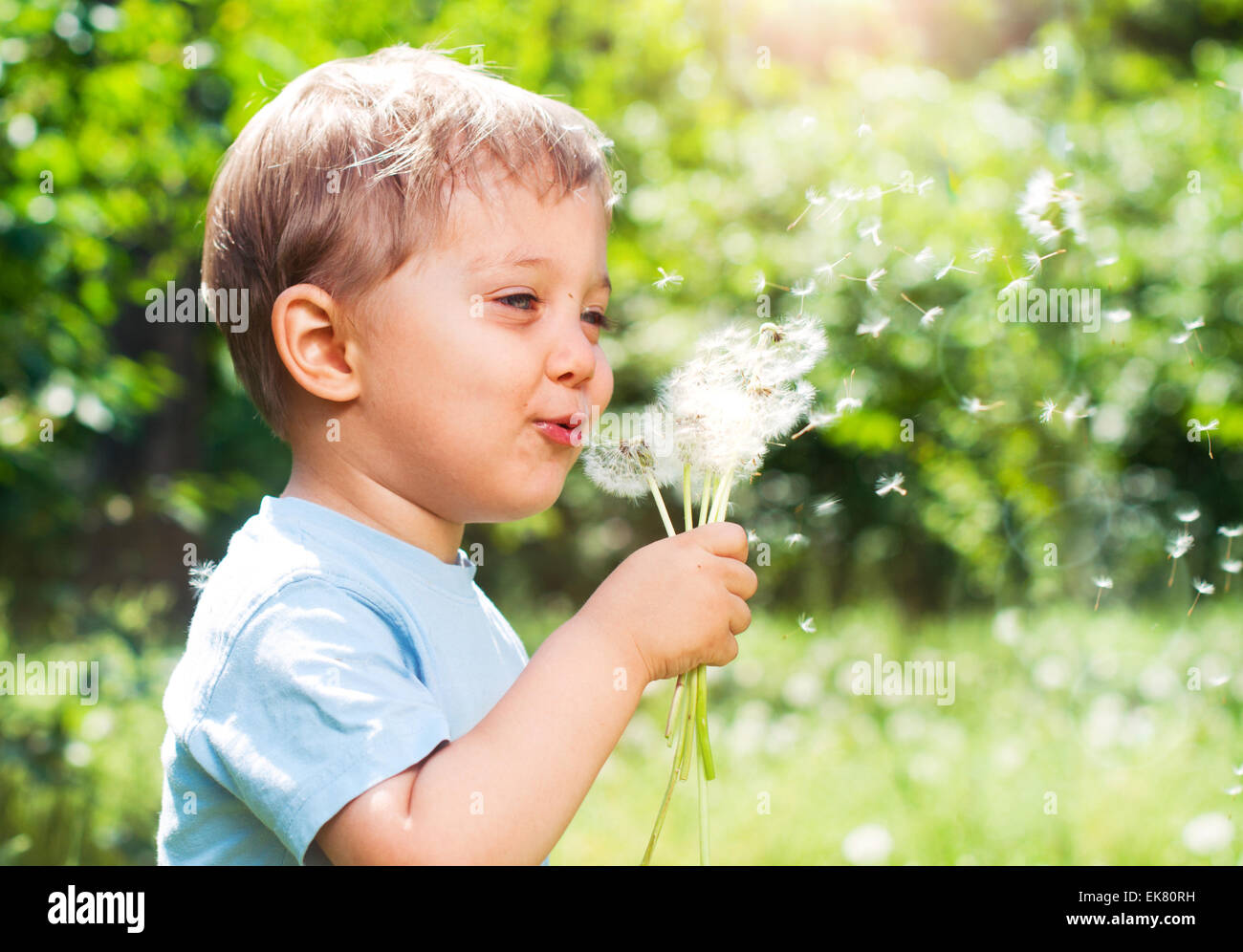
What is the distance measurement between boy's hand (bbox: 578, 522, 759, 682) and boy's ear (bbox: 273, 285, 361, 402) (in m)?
0.44

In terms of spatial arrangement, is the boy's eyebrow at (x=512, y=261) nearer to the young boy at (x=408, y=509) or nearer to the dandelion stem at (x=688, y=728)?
the young boy at (x=408, y=509)

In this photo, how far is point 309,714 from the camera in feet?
3.57

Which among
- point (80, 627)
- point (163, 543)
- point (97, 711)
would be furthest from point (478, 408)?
point (163, 543)

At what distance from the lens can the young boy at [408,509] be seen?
1.08m

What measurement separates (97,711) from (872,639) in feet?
10.7

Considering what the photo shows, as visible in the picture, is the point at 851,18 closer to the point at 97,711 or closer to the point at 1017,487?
the point at 1017,487

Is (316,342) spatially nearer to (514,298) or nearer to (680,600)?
(514,298)

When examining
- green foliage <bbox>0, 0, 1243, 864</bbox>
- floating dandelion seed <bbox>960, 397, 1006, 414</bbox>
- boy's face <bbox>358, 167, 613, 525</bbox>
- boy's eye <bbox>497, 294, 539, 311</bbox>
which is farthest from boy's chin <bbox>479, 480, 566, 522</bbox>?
green foliage <bbox>0, 0, 1243, 864</bbox>

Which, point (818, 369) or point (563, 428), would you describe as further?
point (818, 369)

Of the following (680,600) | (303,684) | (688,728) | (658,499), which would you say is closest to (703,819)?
(688,728)

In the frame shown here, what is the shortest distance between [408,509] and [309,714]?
1.26 feet

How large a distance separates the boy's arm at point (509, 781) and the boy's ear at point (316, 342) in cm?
46

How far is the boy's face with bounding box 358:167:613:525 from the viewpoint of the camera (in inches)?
51.0

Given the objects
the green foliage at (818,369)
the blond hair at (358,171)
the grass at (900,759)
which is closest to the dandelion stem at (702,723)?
the blond hair at (358,171)
